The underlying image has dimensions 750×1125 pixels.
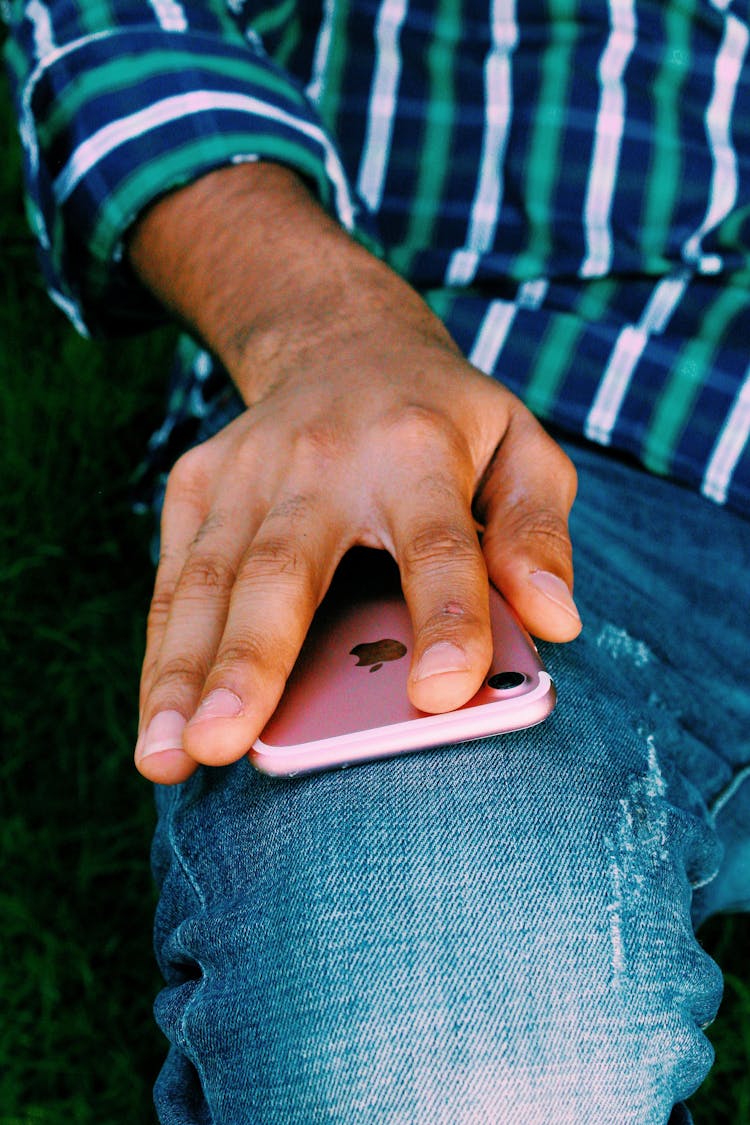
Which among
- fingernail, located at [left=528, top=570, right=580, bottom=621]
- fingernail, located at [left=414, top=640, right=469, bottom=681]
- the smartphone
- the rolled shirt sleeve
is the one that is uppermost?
the rolled shirt sleeve

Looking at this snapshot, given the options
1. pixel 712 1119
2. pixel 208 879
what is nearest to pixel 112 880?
pixel 208 879

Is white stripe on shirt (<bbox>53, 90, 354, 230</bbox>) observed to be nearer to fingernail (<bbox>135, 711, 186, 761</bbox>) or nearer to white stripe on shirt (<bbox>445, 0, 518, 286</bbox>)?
white stripe on shirt (<bbox>445, 0, 518, 286</bbox>)

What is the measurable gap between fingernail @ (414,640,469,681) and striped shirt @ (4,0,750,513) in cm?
71

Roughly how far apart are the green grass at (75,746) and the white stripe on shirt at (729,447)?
891mm

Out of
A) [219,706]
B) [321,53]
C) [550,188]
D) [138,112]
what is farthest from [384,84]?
[219,706]

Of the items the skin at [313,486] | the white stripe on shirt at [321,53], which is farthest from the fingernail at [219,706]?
the white stripe on shirt at [321,53]

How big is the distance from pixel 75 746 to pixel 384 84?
4.69ft

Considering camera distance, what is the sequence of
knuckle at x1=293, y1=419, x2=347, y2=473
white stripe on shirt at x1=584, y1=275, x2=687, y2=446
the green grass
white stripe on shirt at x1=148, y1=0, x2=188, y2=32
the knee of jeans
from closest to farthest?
the knee of jeans
knuckle at x1=293, y1=419, x2=347, y2=473
white stripe on shirt at x1=148, y1=0, x2=188, y2=32
white stripe on shirt at x1=584, y1=275, x2=687, y2=446
the green grass

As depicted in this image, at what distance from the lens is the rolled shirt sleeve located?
138 centimetres

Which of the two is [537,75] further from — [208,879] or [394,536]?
[208,879]

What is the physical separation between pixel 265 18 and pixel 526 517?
102cm

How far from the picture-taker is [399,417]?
3.64ft

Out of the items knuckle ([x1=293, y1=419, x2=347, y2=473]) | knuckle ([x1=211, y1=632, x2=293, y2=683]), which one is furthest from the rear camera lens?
knuckle ([x1=293, y1=419, x2=347, y2=473])

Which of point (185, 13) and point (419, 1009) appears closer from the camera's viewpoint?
point (419, 1009)
